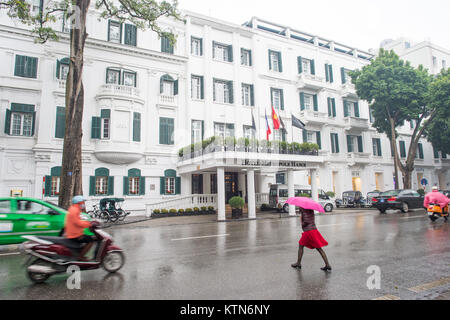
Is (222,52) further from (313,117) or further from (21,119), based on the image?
(21,119)

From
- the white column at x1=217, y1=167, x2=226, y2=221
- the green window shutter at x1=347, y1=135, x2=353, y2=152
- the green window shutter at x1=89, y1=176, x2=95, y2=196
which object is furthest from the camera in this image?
the green window shutter at x1=347, y1=135, x2=353, y2=152

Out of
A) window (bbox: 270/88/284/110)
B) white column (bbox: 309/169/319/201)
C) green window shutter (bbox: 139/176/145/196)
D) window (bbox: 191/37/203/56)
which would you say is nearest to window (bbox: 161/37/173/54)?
window (bbox: 191/37/203/56)

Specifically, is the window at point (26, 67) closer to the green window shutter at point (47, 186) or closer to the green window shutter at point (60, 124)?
the green window shutter at point (60, 124)

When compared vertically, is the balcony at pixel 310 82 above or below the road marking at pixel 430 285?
above

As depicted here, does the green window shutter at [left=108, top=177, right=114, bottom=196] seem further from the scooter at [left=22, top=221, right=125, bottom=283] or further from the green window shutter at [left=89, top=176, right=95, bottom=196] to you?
the scooter at [left=22, top=221, right=125, bottom=283]

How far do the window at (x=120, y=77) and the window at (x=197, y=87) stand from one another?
15.7 ft

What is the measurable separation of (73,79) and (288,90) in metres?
19.9

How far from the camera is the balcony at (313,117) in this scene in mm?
27609

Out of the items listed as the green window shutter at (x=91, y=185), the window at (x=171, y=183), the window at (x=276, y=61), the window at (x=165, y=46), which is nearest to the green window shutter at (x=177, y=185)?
the window at (x=171, y=183)

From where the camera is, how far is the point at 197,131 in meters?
23.4

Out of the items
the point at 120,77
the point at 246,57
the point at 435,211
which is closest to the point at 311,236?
the point at 435,211

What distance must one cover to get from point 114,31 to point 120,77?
3714mm

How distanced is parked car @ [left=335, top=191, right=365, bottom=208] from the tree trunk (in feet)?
74.9

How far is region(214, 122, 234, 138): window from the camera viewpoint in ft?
79.4
